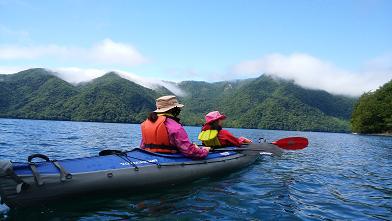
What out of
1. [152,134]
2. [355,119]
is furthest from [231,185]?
[355,119]

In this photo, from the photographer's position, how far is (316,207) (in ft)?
28.5

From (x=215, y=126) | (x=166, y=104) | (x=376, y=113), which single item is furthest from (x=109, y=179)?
(x=376, y=113)

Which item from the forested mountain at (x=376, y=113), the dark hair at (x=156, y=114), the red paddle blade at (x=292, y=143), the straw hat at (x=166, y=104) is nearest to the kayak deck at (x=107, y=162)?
the dark hair at (x=156, y=114)

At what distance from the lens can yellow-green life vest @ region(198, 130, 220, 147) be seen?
43.7 ft

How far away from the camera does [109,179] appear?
8.12 meters

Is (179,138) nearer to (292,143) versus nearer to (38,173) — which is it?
(38,173)

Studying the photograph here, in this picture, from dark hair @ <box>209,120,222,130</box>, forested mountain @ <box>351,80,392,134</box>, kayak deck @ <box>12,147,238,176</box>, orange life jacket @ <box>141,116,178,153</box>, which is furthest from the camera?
forested mountain @ <box>351,80,392,134</box>

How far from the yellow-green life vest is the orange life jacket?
3.48 meters

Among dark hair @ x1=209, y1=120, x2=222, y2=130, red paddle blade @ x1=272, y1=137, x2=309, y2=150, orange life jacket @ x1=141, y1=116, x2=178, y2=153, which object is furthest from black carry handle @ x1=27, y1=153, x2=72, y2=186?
red paddle blade @ x1=272, y1=137, x2=309, y2=150

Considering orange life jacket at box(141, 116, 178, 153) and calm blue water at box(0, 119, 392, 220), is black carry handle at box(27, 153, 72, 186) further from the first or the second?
orange life jacket at box(141, 116, 178, 153)

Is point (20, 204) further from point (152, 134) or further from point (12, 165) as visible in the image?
point (152, 134)

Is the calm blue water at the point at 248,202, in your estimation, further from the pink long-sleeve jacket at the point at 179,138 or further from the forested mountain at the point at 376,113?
the forested mountain at the point at 376,113

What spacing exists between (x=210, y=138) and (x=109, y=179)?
5824 millimetres

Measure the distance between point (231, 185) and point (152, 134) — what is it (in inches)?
124
